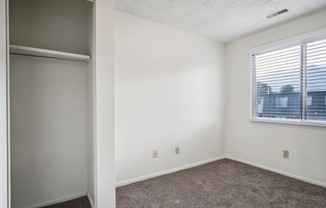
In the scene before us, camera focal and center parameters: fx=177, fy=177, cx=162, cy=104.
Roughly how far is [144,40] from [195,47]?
106 cm

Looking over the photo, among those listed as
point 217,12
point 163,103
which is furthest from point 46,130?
point 217,12

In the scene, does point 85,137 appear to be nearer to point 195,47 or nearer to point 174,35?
point 174,35

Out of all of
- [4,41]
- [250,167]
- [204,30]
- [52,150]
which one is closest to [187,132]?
[250,167]

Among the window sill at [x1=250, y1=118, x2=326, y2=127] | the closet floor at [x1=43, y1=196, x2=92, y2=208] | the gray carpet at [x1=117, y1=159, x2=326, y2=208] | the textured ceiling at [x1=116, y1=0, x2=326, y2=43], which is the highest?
the textured ceiling at [x1=116, y1=0, x2=326, y2=43]

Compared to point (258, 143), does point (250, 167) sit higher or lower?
lower

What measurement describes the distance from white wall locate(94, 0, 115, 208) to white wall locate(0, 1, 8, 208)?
2.09 ft

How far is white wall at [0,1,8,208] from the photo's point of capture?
4.10 ft

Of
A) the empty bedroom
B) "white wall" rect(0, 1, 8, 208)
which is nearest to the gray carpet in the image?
the empty bedroom

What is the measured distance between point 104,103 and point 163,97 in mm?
1284

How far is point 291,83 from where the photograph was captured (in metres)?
2.78

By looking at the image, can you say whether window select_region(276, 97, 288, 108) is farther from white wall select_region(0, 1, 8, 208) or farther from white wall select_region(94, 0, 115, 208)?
white wall select_region(0, 1, 8, 208)

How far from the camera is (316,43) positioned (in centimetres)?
251

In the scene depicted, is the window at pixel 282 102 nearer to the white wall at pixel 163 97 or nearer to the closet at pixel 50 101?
the white wall at pixel 163 97

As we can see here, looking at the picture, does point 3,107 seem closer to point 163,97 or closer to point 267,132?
point 163,97
